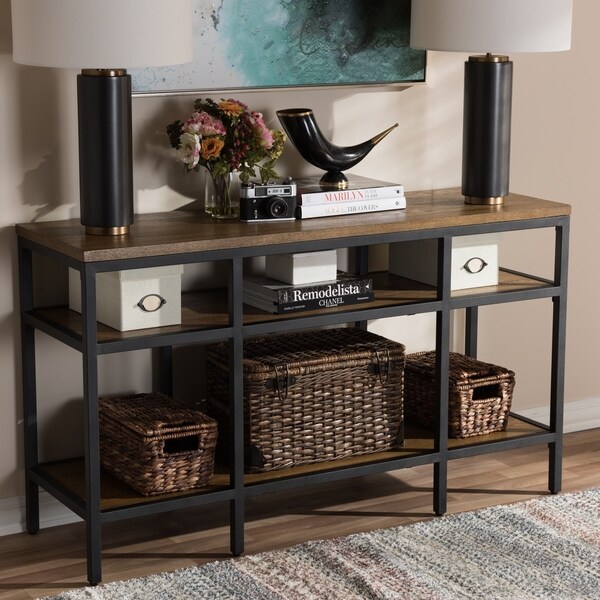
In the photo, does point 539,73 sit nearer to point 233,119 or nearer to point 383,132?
point 383,132

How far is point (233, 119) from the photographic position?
3131 mm

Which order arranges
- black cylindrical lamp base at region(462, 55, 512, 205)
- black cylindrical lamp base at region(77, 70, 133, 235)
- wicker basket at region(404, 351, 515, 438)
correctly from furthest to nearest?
wicker basket at region(404, 351, 515, 438), black cylindrical lamp base at region(462, 55, 512, 205), black cylindrical lamp base at region(77, 70, 133, 235)

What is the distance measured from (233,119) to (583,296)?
155 cm

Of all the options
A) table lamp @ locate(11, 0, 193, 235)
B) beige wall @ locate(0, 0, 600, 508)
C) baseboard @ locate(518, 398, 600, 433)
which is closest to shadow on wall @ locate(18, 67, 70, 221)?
beige wall @ locate(0, 0, 600, 508)

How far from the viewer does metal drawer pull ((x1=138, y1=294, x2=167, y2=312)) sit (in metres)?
2.90

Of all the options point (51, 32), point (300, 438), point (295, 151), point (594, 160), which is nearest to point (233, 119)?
point (295, 151)

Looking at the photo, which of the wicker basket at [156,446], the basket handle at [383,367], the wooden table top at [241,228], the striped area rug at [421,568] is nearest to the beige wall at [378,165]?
the wooden table top at [241,228]

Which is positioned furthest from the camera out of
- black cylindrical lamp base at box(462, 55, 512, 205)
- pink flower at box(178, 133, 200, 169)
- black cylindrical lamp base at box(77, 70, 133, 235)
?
black cylindrical lamp base at box(462, 55, 512, 205)

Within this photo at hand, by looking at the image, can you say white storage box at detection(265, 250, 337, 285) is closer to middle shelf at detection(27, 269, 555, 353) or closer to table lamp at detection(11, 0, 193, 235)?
middle shelf at detection(27, 269, 555, 353)

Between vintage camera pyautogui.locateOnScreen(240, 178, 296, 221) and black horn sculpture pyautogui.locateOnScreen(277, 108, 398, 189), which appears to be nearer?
vintage camera pyautogui.locateOnScreen(240, 178, 296, 221)

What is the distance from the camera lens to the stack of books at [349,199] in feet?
10.3

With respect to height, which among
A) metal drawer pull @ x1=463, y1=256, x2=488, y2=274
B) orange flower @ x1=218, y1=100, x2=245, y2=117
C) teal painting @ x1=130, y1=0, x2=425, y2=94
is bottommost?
metal drawer pull @ x1=463, y1=256, x2=488, y2=274

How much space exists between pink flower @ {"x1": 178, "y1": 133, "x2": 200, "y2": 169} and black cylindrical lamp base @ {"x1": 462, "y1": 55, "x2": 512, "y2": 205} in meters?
0.78

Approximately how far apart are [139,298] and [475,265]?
3.26ft
